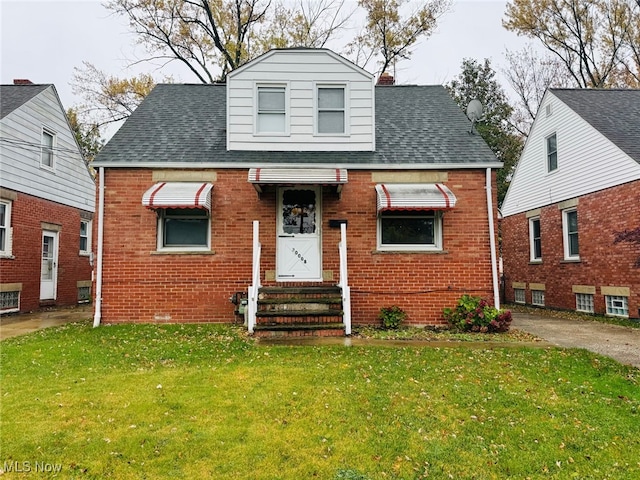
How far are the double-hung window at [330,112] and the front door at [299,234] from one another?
5.33 feet

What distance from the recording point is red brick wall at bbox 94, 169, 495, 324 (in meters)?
9.20

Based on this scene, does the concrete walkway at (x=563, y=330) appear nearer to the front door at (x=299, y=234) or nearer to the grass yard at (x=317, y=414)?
the grass yard at (x=317, y=414)

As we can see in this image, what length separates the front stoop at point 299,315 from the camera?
7.82 m

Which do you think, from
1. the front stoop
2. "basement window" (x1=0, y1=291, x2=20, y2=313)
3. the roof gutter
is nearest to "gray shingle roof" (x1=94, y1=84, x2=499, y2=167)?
the roof gutter

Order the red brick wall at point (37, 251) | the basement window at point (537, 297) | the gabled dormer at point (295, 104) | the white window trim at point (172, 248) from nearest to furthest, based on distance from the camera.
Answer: the white window trim at point (172, 248), the gabled dormer at point (295, 104), the red brick wall at point (37, 251), the basement window at point (537, 297)

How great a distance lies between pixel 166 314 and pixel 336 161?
503 cm

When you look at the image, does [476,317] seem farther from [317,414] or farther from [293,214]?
[317,414]

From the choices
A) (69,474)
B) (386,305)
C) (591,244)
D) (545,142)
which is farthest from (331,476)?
(545,142)

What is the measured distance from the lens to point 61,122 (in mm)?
14969

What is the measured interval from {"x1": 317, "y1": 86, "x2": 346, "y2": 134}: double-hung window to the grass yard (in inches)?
218

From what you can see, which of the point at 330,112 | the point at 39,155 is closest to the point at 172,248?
the point at 330,112

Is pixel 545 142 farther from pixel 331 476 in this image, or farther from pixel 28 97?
pixel 28 97

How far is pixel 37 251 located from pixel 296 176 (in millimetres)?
9695

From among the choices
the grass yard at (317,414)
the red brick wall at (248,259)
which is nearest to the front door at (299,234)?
the red brick wall at (248,259)
